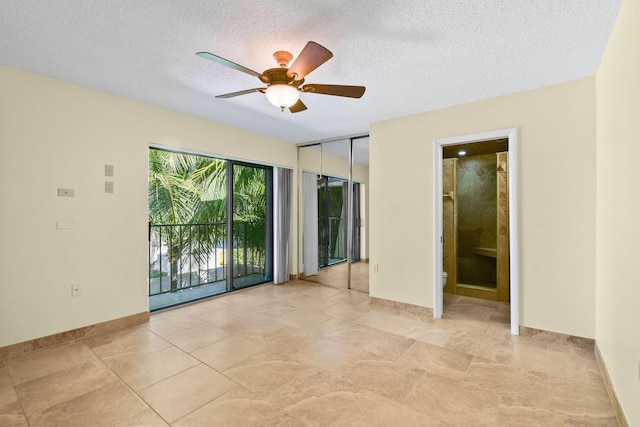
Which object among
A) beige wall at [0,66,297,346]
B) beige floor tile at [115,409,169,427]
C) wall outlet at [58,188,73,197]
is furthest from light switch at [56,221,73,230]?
beige floor tile at [115,409,169,427]

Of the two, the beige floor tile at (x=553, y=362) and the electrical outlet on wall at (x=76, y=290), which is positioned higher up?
the electrical outlet on wall at (x=76, y=290)

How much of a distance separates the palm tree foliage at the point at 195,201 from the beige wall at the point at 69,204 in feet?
4.56

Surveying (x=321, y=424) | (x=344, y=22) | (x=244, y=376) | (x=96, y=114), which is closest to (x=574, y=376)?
(x=321, y=424)

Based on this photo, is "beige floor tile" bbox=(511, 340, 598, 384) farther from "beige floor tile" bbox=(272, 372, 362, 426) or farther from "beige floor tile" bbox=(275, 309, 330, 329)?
"beige floor tile" bbox=(275, 309, 330, 329)

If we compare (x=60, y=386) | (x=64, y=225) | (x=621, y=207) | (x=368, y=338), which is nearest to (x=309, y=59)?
(x=621, y=207)

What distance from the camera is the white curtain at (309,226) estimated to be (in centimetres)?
544

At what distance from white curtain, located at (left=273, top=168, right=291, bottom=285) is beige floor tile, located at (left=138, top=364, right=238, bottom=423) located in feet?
9.18

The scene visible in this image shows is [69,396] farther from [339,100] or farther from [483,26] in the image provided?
[483,26]

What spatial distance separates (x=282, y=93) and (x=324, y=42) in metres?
0.48

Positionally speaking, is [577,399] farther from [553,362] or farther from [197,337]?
[197,337]

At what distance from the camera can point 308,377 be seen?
2205 mm

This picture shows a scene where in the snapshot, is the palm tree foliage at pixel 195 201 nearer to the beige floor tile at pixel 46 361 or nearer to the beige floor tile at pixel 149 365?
the beige floor tile at pixel 46 361

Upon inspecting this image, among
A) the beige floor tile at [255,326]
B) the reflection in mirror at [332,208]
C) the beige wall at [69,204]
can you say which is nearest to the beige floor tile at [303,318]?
the beige floor tile at [255,326]

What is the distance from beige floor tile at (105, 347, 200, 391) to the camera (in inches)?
85.8
